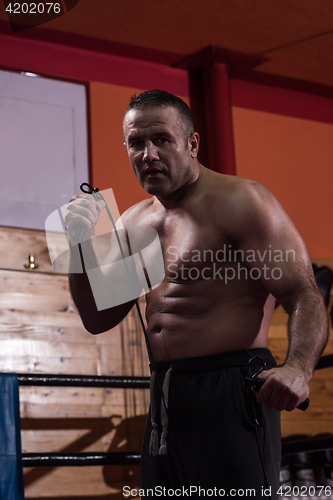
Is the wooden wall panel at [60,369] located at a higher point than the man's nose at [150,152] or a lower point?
lower

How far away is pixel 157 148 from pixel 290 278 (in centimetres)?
48

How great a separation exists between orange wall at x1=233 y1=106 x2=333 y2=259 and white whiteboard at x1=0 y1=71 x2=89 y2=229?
1.14 metres

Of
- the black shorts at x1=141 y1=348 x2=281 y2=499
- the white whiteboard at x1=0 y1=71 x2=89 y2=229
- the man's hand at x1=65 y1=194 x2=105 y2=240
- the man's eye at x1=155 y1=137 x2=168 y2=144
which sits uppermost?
the white whiteboard at x1=0 y1=71 x2=89 y2=229

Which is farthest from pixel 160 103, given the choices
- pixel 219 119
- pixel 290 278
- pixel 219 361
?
pixel 219 119

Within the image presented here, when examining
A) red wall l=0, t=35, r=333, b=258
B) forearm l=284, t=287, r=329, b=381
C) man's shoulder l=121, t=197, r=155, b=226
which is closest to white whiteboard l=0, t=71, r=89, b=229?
red wall l=0, t=35, r=333, b=258

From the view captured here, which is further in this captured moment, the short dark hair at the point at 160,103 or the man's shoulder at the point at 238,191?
the short dark hair at the point at 160,103

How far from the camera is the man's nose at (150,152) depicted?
1486 millimetres

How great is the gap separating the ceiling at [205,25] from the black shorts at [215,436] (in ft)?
8.29

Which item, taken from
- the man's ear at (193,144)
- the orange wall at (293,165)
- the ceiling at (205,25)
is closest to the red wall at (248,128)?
the orange wall at (293,165)

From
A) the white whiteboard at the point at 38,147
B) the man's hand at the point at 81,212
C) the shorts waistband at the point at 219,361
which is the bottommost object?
the shorts waistband at the point at 219,361

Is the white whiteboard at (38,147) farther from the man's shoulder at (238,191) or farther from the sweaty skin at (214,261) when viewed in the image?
the man's shoulder at (238,191)

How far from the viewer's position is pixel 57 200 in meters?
3.17

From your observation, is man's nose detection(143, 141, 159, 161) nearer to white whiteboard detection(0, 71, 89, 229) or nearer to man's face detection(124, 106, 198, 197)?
man's face detection(124, 106, 198, 197)

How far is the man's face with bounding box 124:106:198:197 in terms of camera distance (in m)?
1.50
